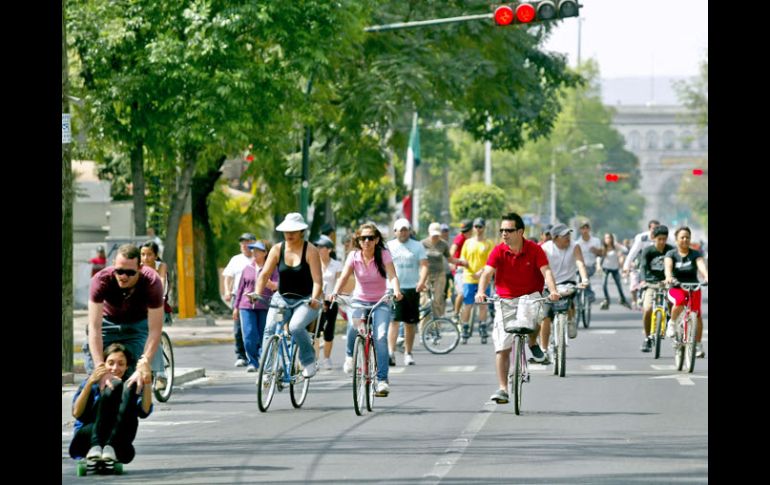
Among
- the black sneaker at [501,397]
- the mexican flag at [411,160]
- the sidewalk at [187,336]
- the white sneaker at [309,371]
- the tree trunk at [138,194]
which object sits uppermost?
the mexican flag at [411,160]

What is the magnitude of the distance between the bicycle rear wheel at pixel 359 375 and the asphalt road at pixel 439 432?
0.16 m

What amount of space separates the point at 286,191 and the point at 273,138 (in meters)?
8.12

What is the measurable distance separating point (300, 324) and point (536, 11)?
6.58m

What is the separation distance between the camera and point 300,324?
1562 cm

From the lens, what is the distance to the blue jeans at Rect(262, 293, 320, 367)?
1563cm

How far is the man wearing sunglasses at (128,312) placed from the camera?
440 inches

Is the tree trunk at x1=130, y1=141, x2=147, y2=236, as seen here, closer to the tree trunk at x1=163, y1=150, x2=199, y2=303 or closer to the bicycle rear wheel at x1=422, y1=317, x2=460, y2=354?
the tree trunk at x1=163, y1=150, x2=199, y2=303

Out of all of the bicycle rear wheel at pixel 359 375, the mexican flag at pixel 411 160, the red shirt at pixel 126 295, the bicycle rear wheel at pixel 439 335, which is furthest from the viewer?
the mexican flag at pixel 411 160

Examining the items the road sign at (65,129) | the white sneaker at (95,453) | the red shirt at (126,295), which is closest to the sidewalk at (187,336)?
the road sign at (65,129)

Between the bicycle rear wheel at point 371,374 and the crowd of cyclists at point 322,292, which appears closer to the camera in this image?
the crowd of cyclists at point 322,292

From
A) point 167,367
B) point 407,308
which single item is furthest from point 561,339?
point 167,367

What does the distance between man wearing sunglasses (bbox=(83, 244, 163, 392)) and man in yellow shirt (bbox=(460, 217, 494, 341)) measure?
13.8 meters

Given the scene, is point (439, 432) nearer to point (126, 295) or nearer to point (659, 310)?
point (126, 295)

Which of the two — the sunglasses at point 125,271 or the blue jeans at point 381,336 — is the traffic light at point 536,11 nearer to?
the blue jeans at point 381,336
